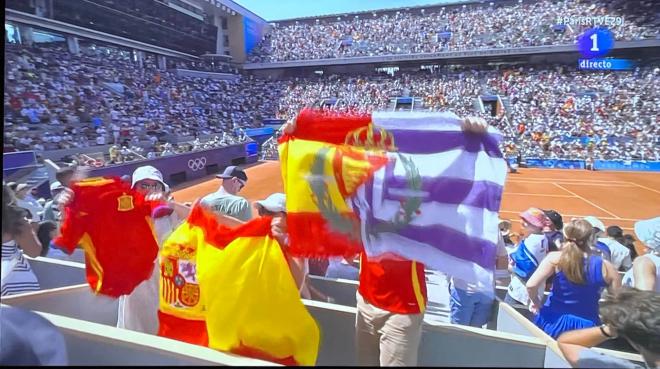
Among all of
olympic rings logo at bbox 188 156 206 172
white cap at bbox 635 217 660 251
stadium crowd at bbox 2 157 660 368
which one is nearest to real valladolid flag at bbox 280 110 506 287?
stadium crowd at bbox 2 157 660 368

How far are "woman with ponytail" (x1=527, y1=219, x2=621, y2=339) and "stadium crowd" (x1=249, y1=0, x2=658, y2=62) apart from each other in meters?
31.8

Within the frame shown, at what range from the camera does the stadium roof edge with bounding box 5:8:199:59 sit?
1750 cm

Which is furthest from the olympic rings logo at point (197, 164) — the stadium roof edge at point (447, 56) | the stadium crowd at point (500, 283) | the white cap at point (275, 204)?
the stadium roof edge at point (447, 56)

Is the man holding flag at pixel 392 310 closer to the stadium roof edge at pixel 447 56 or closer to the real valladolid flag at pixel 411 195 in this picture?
the real valladolid flag at pixel 411 195

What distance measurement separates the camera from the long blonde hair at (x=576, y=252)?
7.92ft

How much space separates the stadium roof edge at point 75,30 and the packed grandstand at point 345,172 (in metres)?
0.13

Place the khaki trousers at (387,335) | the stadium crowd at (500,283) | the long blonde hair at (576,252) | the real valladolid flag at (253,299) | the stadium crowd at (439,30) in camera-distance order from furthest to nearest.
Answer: the stadium crowd at (439,30), the long blonde hair at (576,252), the khaki trousers at (387,335), the stadium crowd at (500,283), the real valladolid flag at (253,299)

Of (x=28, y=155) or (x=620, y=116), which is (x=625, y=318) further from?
(x=620, y=116)

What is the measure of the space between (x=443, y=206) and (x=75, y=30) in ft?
79.2

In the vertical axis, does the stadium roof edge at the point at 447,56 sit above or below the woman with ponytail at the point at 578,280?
above

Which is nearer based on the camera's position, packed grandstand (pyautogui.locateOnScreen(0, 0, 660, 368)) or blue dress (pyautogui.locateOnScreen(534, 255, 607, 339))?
packed grandstand (pyautogui.locateOnScreen(0, 0, 660, 368))

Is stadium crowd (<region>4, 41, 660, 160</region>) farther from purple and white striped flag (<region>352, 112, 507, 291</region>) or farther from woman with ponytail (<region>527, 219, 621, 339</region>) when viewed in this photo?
purple and white striped flag (<region>352, 112, 507, 291</region>)

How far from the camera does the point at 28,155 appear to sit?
11438mm

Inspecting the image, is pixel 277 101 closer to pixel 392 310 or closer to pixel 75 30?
pixel 75 30
